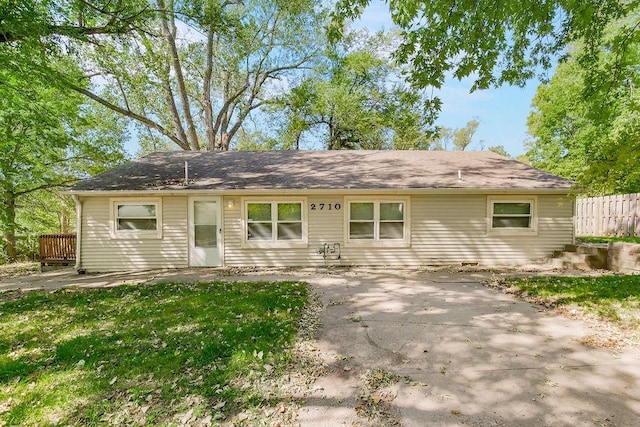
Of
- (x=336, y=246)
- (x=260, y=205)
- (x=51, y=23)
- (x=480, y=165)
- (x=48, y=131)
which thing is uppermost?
(x=51, y=23)

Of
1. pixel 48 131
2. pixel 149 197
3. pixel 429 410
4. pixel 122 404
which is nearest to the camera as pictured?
pixel 429 410

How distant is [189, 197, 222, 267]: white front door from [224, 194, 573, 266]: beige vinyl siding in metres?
0.27

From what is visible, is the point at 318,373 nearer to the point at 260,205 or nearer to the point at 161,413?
the point at 161,413

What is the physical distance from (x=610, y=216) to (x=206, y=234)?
15984mm

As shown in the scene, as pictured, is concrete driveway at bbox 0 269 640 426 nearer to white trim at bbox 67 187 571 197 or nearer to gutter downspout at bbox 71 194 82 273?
white trim at bbox 67 187 571 197

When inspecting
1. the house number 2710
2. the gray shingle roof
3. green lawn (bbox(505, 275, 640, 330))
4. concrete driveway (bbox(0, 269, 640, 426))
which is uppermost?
the gray shingle roof

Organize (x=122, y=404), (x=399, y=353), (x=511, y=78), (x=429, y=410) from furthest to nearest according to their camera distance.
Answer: (x=511, y=78) < (x=399, y=353) < (x=122, y=404) < (x=429, y=410)

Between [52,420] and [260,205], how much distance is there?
714cm

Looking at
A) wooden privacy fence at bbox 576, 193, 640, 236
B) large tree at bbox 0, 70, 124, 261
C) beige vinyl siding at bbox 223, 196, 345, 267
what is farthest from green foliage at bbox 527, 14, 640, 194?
large tree at bbox 0, 70, 124, 261

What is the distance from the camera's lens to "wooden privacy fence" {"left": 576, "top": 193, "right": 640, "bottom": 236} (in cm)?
1243

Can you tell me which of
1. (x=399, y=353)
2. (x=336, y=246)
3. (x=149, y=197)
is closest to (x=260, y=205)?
(x=336, y=246)

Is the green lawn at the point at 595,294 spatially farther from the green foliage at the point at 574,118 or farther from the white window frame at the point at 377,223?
the green foliage at the point at 574,118

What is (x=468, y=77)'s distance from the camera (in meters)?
6.66

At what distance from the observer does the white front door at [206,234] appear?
9523 mm
